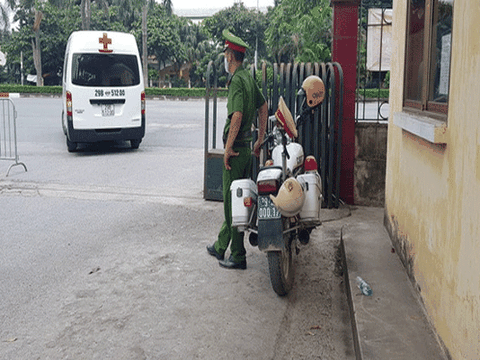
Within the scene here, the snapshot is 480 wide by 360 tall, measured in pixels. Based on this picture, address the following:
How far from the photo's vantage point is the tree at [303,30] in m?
29.7

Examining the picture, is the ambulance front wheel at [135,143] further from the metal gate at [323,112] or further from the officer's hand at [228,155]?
the officer's hand at [228,155]

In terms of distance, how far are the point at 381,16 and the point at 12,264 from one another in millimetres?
5602

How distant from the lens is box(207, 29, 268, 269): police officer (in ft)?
16.0

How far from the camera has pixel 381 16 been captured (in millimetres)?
7816

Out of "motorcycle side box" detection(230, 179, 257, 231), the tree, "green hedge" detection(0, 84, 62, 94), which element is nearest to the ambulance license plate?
"motorcycle side box" detection(230, 179, 257, 231)

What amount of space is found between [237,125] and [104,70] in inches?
321

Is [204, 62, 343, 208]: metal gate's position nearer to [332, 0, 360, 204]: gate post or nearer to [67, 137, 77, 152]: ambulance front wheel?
[332, 0, 360, 204]: gate post

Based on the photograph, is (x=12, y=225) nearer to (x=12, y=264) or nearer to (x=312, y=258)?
(x=12, y=264)

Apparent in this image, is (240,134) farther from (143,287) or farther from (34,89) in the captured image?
(34,89)

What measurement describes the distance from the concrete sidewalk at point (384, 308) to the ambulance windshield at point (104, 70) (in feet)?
26.6

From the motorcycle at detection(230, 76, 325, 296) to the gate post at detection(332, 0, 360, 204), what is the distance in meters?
2.42

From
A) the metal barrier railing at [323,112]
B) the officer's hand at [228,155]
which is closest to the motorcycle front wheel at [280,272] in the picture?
the officer's hand at [228,155]

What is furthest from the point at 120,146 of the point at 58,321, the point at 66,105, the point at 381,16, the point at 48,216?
the point at 58,321

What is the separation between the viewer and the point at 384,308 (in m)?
3.87
